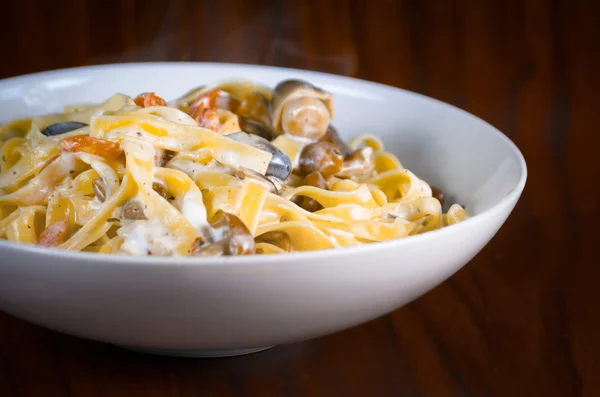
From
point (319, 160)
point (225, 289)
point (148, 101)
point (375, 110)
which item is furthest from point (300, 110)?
point (225, 289)

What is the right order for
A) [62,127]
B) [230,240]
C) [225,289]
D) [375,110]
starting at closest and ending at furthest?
[225,289] < [230,240] < [62,127] < [375,110]

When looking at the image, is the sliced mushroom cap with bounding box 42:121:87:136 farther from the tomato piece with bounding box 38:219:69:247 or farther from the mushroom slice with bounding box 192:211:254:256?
the mushroom slice with bounding box 192:211:254:256

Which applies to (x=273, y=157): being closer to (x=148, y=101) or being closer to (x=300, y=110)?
(x=300, y=110)

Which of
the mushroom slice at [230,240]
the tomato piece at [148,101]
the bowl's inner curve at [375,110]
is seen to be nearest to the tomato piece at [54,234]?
the mushroom slice at [230,240]

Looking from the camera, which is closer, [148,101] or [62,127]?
[62,127]

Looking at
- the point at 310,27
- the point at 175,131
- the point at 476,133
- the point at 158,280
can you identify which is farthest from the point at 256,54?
the point at 158,280

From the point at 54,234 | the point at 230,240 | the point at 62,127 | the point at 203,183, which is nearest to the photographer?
the point at 230,240

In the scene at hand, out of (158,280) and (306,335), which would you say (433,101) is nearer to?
(306,335)
